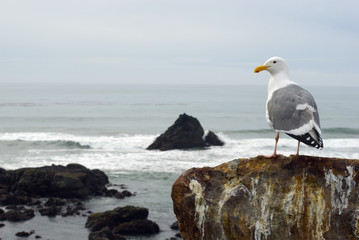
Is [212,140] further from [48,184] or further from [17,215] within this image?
[17,215]

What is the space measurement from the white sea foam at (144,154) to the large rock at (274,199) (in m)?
19.1

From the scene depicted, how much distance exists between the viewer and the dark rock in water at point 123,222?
16.3 meters

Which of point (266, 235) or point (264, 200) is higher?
point (264, 200)

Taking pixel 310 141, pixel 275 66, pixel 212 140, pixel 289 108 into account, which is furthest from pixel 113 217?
pixel 212 140

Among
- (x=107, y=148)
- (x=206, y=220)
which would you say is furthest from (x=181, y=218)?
(x=107, y=148)

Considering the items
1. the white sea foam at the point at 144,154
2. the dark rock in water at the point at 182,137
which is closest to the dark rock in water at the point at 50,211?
the white sea foam at the point at 144,154

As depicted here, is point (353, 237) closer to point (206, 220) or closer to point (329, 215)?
point (329, 215)

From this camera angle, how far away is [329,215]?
23.4 feet

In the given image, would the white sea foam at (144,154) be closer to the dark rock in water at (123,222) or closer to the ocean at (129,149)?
the ocean at (129,149)

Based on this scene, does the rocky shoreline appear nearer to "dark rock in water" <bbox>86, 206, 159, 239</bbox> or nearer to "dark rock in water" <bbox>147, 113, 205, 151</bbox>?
"dark rock in water" <bbox>86, 206, 159, 239</bbox>

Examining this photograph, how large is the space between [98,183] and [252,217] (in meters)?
15.6

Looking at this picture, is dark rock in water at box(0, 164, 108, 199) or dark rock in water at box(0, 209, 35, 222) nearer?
dark rock in water at box(0, 209, 35, 222)

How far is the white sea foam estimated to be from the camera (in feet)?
93.8

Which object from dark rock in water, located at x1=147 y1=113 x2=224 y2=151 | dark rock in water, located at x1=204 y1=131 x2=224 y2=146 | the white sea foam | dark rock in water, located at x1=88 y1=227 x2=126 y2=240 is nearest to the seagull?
dark rock in water, located at x1=88 y1=227 x2=126 y2=240
